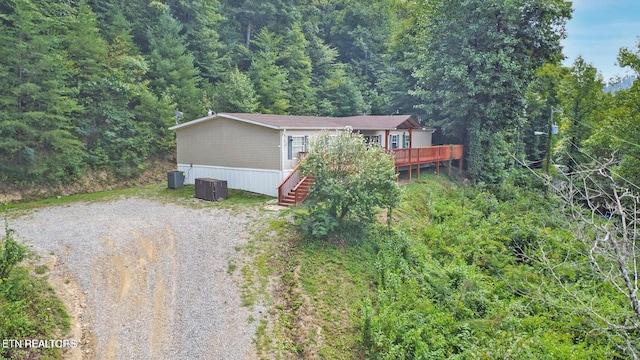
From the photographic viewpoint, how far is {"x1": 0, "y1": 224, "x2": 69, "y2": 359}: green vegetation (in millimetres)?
6434

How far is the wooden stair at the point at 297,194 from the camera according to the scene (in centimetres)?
1437

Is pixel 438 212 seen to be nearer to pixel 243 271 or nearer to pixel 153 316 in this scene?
pixel 243 271

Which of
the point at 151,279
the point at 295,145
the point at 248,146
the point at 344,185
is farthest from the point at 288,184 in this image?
the point at 151,279

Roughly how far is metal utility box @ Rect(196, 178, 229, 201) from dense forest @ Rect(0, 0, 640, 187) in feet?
22.2

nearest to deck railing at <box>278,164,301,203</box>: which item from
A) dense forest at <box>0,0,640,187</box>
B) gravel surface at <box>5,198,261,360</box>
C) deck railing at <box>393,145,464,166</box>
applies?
gravel surface at <box>5,198,261,360</box>

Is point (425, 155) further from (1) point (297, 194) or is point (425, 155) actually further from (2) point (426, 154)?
(1) point (297, 194)

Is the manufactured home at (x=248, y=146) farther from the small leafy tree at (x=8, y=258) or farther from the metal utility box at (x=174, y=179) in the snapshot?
the small leafy tree at (x=8, y=258)

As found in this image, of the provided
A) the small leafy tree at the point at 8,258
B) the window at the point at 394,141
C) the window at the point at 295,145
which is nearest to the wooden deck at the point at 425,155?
the window at the point at 394,141

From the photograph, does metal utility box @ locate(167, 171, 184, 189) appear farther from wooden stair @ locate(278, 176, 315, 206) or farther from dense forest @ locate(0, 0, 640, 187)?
wooden stair @ locate(278, 176, 315, 206)

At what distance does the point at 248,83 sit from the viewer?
2602 cm

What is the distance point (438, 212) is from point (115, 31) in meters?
21.8

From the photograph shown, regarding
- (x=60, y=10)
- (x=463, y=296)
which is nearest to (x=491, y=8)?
(x=463, y=296)

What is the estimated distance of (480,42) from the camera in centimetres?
2158

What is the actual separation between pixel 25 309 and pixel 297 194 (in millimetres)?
8889
